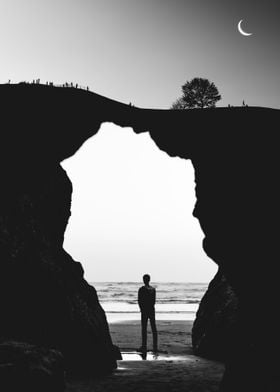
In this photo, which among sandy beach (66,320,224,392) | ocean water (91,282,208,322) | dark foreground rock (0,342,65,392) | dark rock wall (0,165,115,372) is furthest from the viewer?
ocean water (91,282,208,322)

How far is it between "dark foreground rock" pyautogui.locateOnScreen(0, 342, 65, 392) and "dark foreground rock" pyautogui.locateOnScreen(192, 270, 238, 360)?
5440 mm

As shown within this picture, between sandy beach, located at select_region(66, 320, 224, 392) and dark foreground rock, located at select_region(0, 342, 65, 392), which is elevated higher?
dark foreground rock, located at select_region(0, 342, 65, 392)

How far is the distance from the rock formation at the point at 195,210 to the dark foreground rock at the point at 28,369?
66.6 inches

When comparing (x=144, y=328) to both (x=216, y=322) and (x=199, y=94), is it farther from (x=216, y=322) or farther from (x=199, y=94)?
(x=199, y=94)

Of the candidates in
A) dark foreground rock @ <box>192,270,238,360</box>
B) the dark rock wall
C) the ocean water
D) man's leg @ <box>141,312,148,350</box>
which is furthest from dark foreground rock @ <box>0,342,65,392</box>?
the ocean water

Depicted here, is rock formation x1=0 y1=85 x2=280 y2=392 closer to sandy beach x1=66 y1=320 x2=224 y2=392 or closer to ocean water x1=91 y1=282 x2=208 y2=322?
sandy beach x1=66 y1=320 x2=224 y2=392

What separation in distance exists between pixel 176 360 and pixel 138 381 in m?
2.86

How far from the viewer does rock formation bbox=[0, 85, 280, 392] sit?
20.5ft

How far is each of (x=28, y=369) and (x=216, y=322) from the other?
7176mm

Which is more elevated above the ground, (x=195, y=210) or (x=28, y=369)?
(x=195, y=210)

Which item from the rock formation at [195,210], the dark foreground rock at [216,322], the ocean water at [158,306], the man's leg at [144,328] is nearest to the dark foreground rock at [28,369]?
the rock formation at [195,210]

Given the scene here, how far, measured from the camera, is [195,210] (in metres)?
8.54

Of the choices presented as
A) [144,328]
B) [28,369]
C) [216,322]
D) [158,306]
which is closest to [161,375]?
[144,328]

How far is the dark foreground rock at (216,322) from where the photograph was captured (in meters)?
11.2
